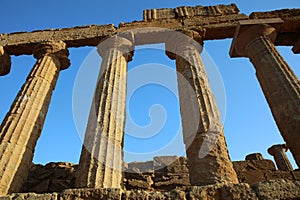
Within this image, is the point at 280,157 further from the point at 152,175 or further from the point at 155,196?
the point at 155,196

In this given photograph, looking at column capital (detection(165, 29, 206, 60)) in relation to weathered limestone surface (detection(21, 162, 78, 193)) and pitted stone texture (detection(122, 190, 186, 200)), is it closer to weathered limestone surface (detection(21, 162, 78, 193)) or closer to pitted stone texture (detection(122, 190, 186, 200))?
pitted stone texture (detection(122, 190, 186, 200))

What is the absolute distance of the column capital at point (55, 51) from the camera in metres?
10.9

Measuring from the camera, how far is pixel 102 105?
7.73 metres

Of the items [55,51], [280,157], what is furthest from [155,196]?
[280,157]

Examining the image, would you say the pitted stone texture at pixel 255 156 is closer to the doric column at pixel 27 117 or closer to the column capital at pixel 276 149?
the column capital at pixel 276 149

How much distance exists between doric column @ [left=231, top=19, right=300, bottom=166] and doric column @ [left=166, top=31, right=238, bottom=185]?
6.29 feet

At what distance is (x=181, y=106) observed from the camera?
8.13 meters

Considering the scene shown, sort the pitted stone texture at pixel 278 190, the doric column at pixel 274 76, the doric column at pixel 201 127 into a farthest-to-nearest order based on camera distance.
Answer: the doric column at pixel 274 76
the doric column at pixel 201 127
the pitted stone texture at pixel 278 190

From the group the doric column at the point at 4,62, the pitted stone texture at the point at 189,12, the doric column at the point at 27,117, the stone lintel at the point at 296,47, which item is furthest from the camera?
the pitted stone texture at the point at 189,12

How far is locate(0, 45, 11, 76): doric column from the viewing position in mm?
11491

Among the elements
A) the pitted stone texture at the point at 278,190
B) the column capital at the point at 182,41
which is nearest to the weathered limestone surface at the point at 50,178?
the column capital at the point at 182,41

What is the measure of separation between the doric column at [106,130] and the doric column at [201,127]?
184 cm

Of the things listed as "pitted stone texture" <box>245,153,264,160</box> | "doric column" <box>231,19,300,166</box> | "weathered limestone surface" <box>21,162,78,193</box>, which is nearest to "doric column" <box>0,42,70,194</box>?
"weathered limestone surface" <box>21,162,78,193</box>

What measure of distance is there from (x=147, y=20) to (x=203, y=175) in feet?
27.1
